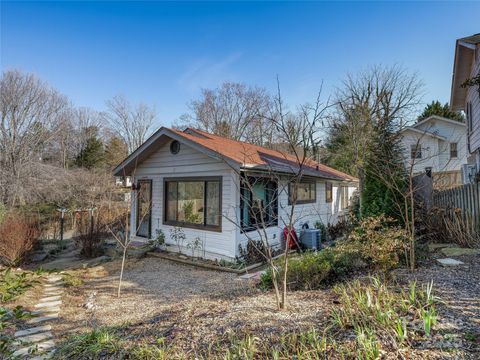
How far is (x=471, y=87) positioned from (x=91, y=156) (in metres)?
27.7

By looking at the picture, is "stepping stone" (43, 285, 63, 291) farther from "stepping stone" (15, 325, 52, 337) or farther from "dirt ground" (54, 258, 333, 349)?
"stepping stone" (15, 325, 52, 337)

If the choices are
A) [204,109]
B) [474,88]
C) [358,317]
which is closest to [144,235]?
[358,317]

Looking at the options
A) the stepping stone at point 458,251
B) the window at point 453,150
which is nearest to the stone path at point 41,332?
the stepping stone at point 458,251

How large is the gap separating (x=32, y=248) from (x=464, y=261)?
11.3m

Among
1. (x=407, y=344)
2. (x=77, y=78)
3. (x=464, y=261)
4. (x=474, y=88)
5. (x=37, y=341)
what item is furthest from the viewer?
(x=77, y=78)

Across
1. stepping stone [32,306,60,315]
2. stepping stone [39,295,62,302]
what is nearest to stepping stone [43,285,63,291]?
stepping stone [39,295,62,302]

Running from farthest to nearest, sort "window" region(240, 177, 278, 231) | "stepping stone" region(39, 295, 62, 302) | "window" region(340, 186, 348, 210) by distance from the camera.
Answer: "window" region(340, 186, 348, 210)
"window" region(240, 177, 278, 231)
"stepping stone" region(39, 295, 62, 302)

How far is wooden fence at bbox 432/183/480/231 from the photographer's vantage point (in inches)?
256

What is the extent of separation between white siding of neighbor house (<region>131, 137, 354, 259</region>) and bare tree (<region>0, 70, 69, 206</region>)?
10.0 metres

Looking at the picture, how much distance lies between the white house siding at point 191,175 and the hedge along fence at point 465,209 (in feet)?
18.1

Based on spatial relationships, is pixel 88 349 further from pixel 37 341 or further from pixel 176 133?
pixel 176 133

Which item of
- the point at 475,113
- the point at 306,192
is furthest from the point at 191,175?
the point at 475,113

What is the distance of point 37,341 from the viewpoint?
367cm

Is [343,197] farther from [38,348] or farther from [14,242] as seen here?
[38,348]
